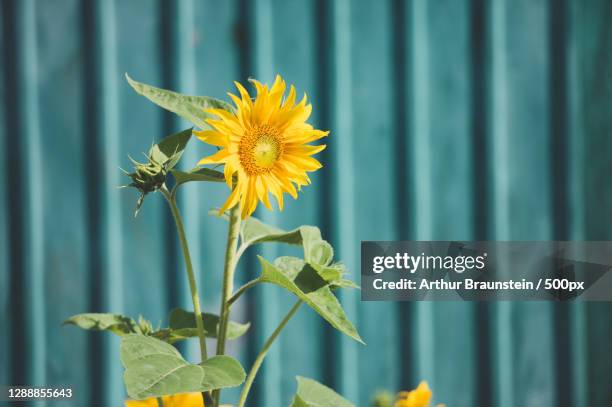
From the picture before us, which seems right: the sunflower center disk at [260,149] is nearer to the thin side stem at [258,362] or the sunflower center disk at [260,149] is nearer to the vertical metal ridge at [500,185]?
the thin side stem at [258,362]

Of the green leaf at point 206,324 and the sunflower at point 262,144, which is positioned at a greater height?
the sunflower at point 262,144

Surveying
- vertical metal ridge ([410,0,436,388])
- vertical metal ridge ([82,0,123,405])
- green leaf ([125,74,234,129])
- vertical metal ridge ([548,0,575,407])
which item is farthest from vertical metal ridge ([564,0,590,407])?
green leaf ([125,74,234,129])

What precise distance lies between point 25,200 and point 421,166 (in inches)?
36.1

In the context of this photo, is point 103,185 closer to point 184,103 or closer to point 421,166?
point 421,166

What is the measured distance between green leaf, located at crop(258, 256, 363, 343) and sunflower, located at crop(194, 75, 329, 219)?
0.19ft

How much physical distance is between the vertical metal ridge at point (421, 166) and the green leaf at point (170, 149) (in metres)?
1.09

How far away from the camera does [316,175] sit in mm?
1642

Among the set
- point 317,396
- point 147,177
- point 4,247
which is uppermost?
point 147,177

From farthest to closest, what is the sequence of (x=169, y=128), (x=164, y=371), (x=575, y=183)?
(x=575, y=183) < (x=169, y=128) < (x=164, y=371)

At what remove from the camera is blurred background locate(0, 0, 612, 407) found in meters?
1.63

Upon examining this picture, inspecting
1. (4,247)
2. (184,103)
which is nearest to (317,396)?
(184,103)

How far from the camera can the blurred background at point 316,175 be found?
1634mm

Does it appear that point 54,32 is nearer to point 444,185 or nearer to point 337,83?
point 337,83

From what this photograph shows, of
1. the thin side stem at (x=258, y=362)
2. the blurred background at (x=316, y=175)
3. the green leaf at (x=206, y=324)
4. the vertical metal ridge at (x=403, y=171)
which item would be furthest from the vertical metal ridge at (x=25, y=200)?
the thin side stem at (x=258, y=362)
